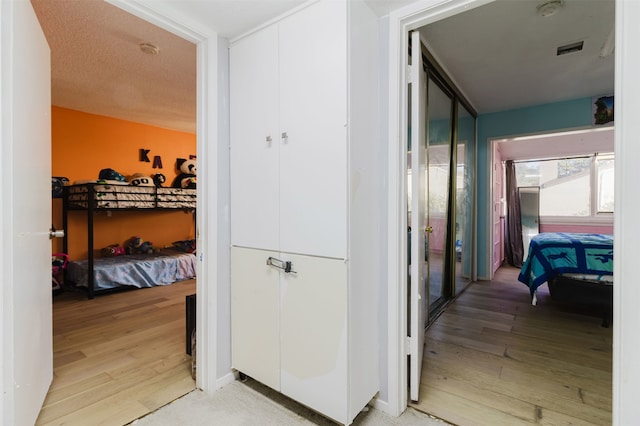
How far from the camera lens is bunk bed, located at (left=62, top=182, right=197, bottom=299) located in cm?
344

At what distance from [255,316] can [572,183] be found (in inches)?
263

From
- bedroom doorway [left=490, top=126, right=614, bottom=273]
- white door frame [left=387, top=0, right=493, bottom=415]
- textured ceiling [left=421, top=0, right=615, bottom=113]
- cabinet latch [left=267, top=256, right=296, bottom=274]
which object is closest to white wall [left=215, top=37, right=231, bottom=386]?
cabinet latch [left=267, top=256, right=296, bottom=274]

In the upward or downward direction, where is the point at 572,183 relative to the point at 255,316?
upward

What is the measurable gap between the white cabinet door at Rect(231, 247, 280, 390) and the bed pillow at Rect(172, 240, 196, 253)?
3.10m

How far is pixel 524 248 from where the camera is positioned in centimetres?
579

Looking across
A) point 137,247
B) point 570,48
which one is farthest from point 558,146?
point 137,247

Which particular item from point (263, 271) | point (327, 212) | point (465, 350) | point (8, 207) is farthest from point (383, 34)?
point (465, 350)

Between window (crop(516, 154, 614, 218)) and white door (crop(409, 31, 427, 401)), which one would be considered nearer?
white door (crop(409, 31, 427, 401))

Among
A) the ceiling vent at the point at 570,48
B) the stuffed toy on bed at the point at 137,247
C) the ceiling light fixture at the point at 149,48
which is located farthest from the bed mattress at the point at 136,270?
the ceiling vent at the point at 570,48

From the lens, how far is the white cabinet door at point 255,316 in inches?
63.9

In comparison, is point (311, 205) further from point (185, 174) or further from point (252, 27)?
point (185, 174)

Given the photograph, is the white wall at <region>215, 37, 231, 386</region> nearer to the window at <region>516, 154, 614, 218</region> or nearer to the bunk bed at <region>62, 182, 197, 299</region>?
the bunk bed at <region>62, 182, 197, 299</region>

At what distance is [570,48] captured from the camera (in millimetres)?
2400

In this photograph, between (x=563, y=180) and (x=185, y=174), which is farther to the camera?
(x=563, y=180)
